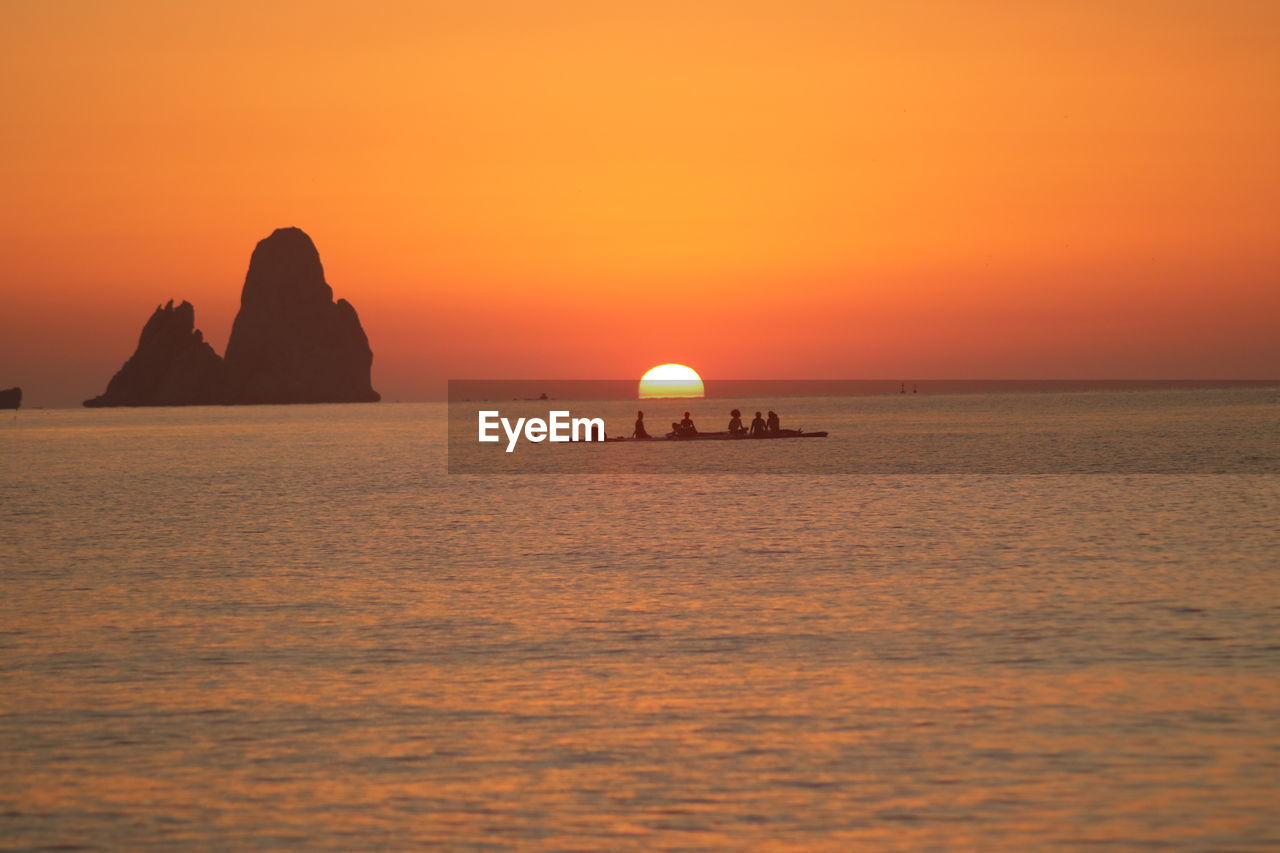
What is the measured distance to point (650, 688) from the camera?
18984 mm

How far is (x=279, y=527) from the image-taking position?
46.5 meters

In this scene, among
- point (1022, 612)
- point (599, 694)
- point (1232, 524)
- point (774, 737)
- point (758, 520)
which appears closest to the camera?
point (774, 737)

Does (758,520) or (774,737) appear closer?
(774,737)

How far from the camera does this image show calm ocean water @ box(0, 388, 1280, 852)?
13289 mm

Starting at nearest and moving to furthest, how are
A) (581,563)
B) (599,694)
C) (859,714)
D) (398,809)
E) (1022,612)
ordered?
(398,809) → (859,714) → (599,694) → (1022,612) → (581,563)

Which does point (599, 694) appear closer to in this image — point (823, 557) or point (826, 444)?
point (823, 557)

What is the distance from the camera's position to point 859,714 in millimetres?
17297

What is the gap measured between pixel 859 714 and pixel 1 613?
61.3ft

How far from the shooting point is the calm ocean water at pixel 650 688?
43.6ft

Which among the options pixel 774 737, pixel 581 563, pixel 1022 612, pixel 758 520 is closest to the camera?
pixel 774 737

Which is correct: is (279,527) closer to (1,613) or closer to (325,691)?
(1,613)

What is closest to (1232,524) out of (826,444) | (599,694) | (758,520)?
(758,520)

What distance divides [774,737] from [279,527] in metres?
33.6

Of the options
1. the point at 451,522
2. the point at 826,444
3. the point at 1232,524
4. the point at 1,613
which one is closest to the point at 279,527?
the point at 451,522
